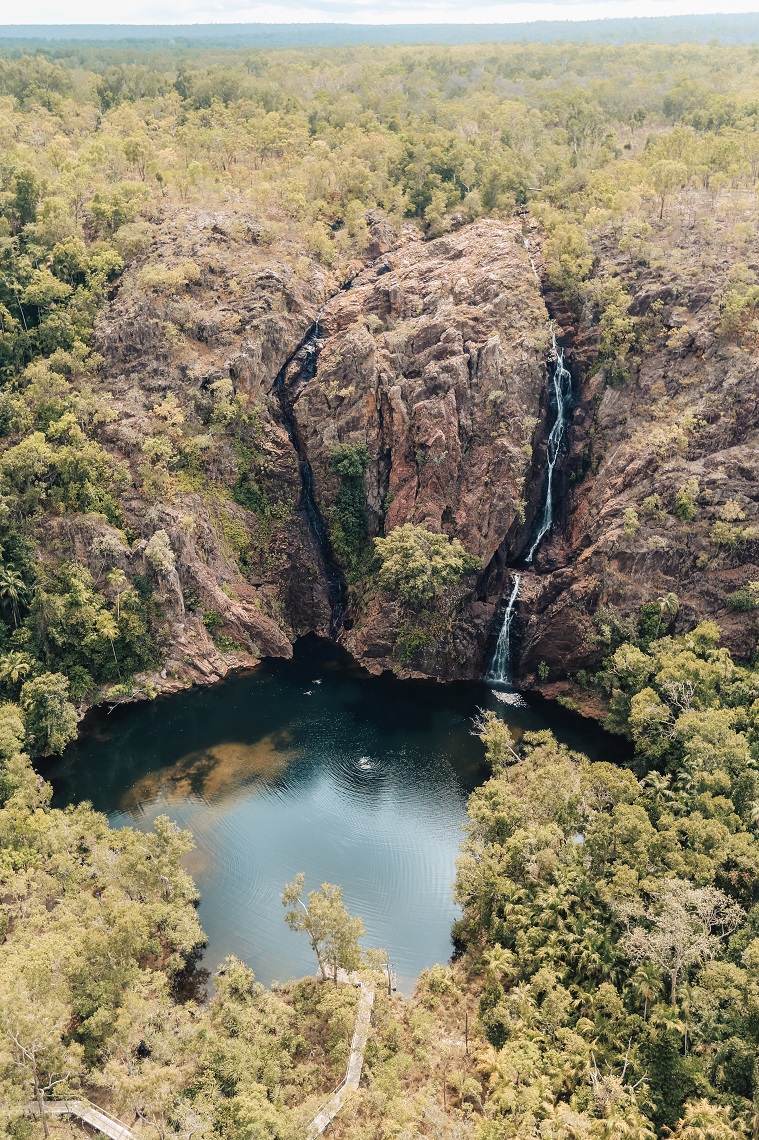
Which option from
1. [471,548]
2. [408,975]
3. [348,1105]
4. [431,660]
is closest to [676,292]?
[471,548]

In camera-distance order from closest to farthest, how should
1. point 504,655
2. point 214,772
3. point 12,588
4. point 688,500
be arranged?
point 214,772
point 12,588
point 688,500
point 504,655

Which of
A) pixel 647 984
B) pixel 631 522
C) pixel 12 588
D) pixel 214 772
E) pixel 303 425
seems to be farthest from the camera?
pixel 303 425

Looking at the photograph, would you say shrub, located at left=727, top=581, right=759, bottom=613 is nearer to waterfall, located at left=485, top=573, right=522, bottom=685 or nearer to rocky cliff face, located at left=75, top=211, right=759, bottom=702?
rocky cliff face, located at left=75, top=211, right=759, bottom=702

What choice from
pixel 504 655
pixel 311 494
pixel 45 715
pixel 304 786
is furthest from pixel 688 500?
pixel 45 715

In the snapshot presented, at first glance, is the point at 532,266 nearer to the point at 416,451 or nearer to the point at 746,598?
the point at 416,451

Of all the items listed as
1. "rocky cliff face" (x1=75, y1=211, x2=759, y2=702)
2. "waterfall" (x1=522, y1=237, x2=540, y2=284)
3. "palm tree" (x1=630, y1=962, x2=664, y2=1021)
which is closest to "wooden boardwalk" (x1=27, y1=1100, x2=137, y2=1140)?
"palm tree" (x1=630, y1=962, x2=664, y2=1021)

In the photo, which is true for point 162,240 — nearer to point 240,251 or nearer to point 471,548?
point 240,251
